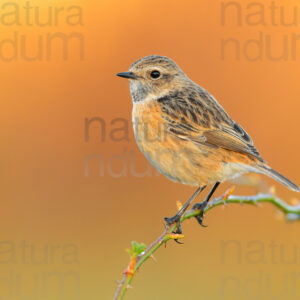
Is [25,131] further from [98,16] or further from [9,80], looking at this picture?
[98,16]

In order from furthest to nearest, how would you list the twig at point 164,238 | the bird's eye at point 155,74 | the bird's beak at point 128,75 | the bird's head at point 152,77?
1. the bird's eye at point 155,74
2. the bird's head at point 152,77
3. the bird's beak at point 128,75
4. the twig at point 164,238

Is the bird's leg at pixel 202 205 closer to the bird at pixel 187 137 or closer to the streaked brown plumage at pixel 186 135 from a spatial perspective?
the bird at pixel 187 137

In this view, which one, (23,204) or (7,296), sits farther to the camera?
(23,204)

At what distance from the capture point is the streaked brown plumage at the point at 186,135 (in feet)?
13.1

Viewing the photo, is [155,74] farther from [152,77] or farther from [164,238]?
[164,238]

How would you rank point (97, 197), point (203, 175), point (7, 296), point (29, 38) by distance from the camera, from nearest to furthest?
point (203, 175) → point (7, 296) → point (97, 197) → point (29, 38)

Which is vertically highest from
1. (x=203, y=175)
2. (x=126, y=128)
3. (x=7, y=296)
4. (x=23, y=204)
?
(x=126, y=128)

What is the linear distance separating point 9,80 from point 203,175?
449 centimetres

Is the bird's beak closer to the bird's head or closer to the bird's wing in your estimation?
the bird's head

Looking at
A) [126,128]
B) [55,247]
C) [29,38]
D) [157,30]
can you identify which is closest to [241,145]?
[126,128]

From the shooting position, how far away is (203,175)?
4.05m

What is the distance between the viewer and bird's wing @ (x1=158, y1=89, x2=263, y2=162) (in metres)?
4.12

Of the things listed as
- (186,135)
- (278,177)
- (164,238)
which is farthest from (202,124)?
(164,238)

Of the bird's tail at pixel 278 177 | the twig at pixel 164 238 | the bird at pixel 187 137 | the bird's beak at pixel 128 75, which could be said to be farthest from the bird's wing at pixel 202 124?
the twig at pixel 164 238
